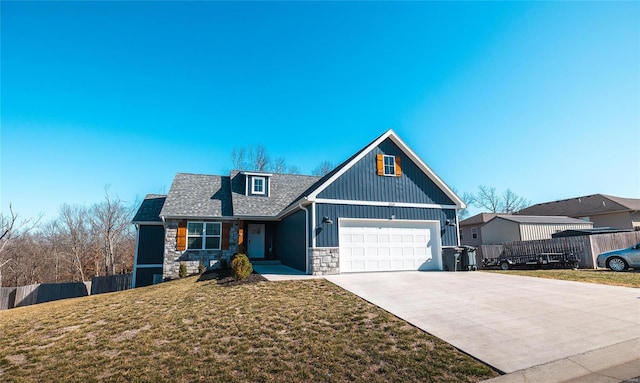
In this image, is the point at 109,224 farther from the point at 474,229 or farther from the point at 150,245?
the point at 474,229

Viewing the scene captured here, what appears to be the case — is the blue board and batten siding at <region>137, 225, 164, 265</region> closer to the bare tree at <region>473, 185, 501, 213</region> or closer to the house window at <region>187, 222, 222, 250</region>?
the house window at <region>187, 222, 222, 250</region>

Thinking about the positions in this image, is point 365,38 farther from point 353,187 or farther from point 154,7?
point 154,7

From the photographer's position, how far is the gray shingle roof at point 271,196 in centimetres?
1684

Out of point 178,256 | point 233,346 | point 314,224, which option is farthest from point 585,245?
point 178,256

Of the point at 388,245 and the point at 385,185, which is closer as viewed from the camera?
the point at 388,245

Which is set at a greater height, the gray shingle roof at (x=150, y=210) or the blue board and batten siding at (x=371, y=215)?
the gray shingle roof at (x=150, y=210)

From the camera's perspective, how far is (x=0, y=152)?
43.1 ft

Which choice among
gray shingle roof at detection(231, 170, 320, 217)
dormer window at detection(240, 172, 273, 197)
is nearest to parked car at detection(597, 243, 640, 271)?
gray shingle roof at detection(231, 170, 320, 217)

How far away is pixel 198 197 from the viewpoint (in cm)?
1747

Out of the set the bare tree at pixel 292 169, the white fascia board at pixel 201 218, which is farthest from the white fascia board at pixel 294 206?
the bare tree at pixel 292 169

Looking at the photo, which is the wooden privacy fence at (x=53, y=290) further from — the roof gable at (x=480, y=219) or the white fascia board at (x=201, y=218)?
the roof gable at (x=480, y=219)

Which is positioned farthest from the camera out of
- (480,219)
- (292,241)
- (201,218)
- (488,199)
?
(488,199)

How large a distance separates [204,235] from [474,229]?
2627cm

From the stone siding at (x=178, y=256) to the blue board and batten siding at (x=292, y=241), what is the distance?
252cm
